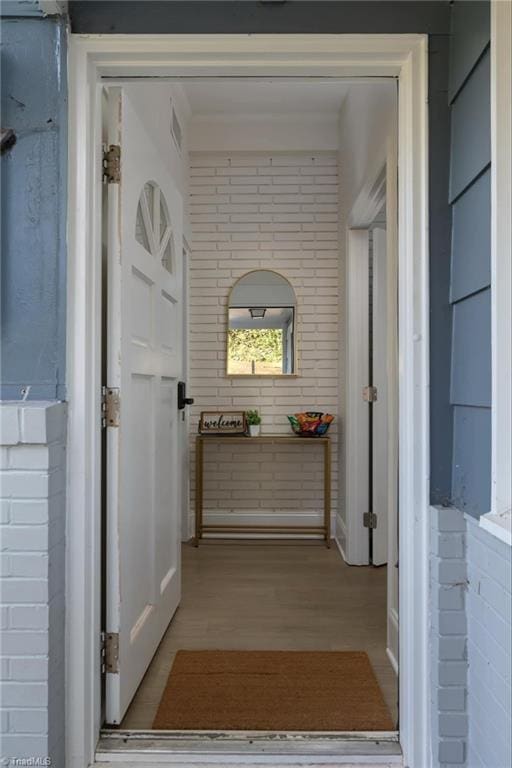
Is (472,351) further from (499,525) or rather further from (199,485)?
(199,485)

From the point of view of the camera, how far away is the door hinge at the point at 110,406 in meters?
1.51

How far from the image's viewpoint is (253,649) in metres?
2.07

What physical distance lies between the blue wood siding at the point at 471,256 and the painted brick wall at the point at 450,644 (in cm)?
9

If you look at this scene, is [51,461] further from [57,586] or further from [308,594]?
[308,594]

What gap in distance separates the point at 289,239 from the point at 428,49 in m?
2.33

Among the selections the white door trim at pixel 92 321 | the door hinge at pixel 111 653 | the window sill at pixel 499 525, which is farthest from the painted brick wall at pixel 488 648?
the door hinge at pixel 111 653

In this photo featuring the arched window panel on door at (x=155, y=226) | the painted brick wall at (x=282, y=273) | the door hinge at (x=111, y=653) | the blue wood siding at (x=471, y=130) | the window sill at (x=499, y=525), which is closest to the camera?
the window sill at (x=499, y=525)

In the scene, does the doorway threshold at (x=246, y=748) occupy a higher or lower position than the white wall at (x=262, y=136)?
lower

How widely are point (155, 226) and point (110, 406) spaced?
2.74ft

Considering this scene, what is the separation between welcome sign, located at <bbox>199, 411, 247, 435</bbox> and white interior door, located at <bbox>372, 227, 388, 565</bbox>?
3.17 ft

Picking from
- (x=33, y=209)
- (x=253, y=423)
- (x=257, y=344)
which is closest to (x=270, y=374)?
(x=257, y=344)

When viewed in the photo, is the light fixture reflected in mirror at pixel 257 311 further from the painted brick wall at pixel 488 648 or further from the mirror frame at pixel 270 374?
the painted brick wall at pixel 488 648

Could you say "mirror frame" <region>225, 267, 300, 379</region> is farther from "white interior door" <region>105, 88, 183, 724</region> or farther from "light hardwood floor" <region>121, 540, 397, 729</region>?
"white interior door" <region>105, 88, 183, 724</region>

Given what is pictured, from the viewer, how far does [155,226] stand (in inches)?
78.4
